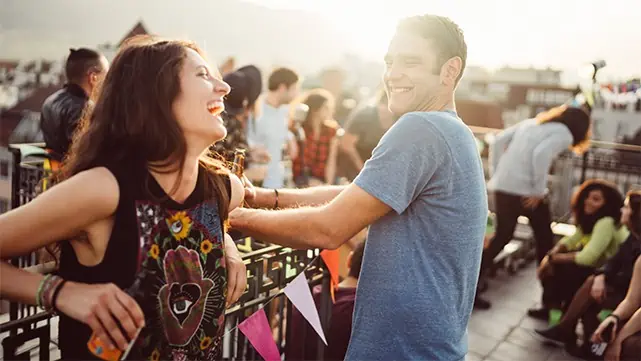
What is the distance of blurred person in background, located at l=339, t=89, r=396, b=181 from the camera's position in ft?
18.6

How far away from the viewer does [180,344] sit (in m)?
1.59

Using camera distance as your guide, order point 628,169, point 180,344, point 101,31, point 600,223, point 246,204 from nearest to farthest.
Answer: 1. point 180,344
2. point 246,204
3. point 600,223
4. point 628,169
5. point 101,31

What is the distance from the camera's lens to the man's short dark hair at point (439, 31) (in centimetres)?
189

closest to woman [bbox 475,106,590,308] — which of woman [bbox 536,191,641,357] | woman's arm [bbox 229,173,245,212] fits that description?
woman [bbox 536,191,641,357]

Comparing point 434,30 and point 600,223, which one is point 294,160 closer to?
point 600,223

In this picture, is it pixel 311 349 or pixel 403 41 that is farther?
pixel 311 349

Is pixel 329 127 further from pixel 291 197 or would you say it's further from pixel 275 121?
pixel 291 197

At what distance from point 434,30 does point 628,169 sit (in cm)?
868

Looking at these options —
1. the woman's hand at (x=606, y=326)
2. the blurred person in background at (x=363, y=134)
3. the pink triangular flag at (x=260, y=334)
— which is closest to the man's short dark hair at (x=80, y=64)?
the blurred person in background at (x=363, y=134)

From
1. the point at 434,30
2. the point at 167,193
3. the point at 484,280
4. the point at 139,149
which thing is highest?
the point at 434,30

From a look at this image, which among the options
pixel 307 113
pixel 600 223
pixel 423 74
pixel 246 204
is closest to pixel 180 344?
pixel 246 204

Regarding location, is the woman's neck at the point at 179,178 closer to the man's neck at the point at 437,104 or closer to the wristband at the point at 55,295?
the wristband at the point at 55,295

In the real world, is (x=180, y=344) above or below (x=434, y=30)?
below

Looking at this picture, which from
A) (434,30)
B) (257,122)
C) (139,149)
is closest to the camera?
(139,149)
